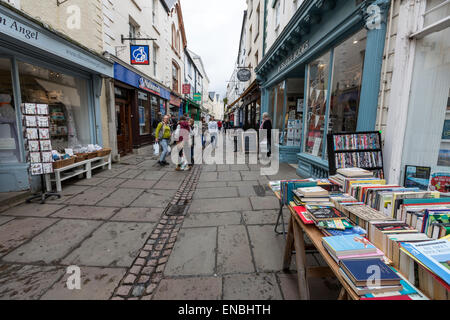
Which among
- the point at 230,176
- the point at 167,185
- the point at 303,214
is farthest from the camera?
the point at 230,176

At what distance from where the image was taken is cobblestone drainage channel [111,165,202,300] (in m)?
2.00

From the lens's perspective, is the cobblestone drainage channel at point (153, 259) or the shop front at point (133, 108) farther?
the shop front at point (133, 108)

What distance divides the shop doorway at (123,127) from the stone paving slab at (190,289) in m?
7.88

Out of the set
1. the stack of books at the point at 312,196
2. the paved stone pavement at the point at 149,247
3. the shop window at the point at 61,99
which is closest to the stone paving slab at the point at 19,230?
the paved stone pavement at the point at 149,247

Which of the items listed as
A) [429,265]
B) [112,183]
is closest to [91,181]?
[112,183]

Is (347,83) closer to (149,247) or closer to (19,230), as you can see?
(149,247)

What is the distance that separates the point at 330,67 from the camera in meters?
4.81

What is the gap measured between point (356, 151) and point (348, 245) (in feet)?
7.50

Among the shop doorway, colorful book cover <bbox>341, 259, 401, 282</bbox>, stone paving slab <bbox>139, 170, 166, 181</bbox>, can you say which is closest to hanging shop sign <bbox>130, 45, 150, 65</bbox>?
the shop doorway

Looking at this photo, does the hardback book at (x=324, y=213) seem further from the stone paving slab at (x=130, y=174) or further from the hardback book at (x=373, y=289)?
the stone paving slab at (x=130, y=174)

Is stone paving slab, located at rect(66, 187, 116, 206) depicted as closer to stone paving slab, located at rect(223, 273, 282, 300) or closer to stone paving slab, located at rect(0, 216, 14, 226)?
stone paving slab, located at rect(0, 216, 14, 226)

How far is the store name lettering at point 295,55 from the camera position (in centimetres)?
590
